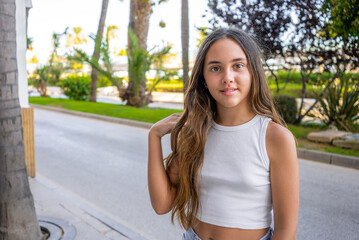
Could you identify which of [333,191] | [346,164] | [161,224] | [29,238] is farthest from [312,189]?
[29,238]

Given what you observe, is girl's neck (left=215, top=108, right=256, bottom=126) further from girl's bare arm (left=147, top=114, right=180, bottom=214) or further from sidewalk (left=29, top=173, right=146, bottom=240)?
sidewalk (left=29, top=173, right=146, bottom=240)

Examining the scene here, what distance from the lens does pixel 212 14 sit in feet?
33.8

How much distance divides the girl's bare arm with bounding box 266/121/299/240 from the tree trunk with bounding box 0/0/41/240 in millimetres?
2377

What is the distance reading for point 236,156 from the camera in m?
1.37

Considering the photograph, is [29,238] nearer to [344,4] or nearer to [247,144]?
[247,144]

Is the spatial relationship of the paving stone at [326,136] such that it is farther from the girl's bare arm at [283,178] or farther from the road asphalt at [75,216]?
the girl's bare arm at [283,178]

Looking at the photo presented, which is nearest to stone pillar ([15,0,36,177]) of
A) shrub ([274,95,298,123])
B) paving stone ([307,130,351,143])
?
paving stone ([307,130,351,143])

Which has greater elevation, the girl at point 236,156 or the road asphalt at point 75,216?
the girl at point 236,156

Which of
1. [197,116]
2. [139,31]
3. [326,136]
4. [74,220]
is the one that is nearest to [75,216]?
[74,220]

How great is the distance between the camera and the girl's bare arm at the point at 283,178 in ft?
4.29

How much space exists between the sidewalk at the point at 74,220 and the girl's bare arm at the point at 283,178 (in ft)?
7.41

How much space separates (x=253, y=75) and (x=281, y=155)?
0.33 metres

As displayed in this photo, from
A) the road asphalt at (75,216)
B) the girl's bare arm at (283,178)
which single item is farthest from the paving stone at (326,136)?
the girl's bare arm at (283,178)

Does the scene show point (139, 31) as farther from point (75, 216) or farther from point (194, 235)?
point (194, 235)
